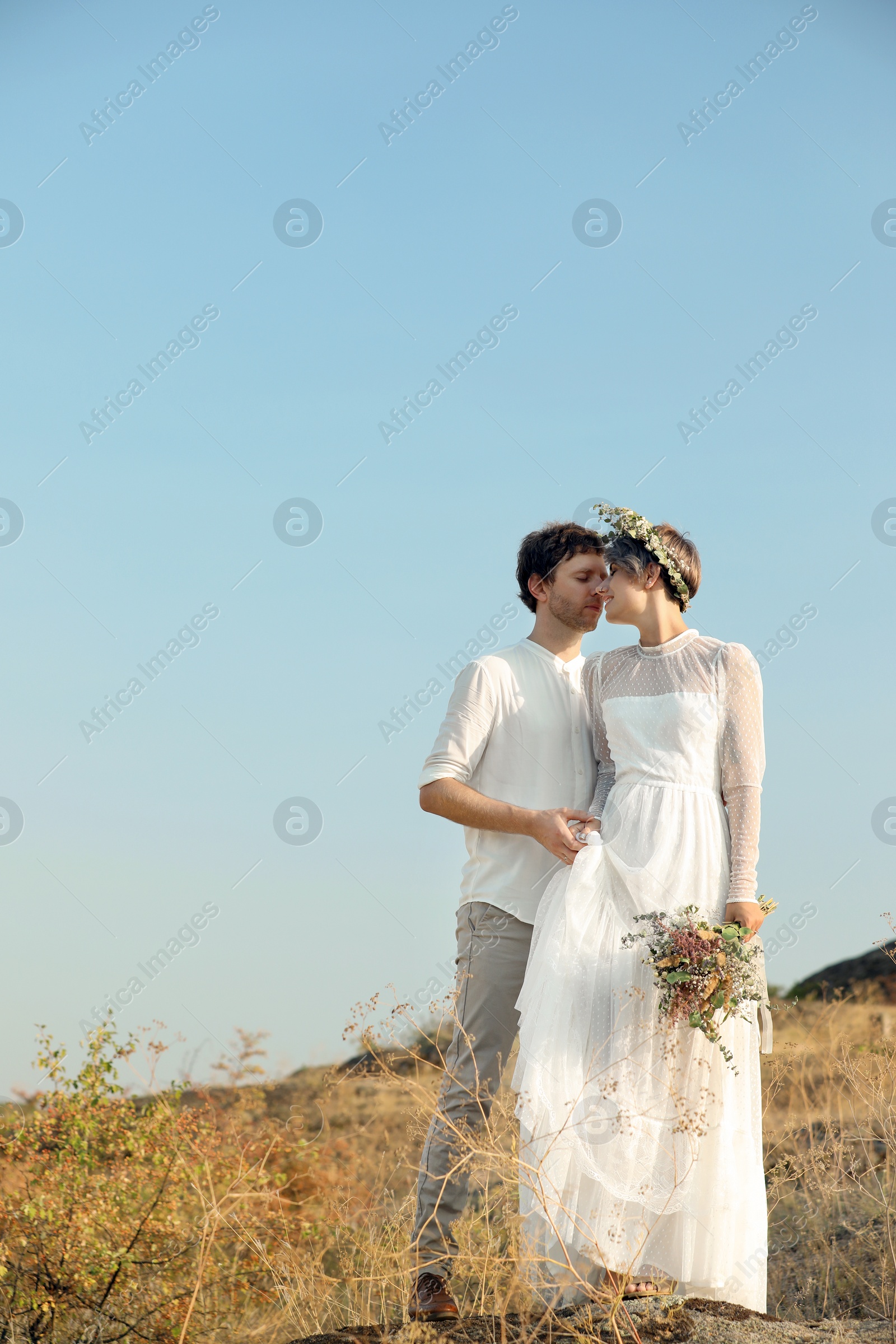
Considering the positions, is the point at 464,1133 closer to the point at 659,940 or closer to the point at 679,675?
the point at 659,940

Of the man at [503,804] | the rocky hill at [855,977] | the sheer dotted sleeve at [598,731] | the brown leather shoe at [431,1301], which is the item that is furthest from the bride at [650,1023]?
the rocky hill at [855,977]

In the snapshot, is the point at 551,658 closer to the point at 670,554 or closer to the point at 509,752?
the point at 509,752

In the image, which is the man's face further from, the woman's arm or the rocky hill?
the rocky hill

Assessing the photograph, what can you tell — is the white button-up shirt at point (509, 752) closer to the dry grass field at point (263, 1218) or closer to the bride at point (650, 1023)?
the bride at point (650, 1023)

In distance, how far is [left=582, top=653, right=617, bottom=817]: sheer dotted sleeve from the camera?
3889 millimetres

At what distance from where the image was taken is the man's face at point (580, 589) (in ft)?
13.6

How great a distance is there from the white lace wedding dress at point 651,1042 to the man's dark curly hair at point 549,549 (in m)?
0.69

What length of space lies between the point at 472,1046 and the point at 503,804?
32.5 inches

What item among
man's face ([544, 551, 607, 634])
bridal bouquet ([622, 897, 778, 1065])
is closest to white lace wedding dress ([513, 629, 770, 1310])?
bridal bouquet ([622, 897, 778, 1065])

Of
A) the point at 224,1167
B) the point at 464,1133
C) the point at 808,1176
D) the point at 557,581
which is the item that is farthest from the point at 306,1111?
the point at 557,581

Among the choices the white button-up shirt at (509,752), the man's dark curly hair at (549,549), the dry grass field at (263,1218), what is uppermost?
the man's dark curly hair at (549,549)

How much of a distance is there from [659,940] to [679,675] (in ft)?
2.97

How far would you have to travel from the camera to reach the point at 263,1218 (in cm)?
523

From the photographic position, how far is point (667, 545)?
3746 millimetres
